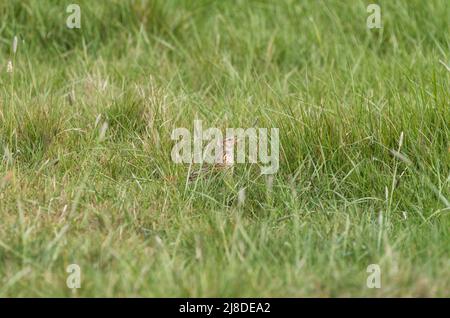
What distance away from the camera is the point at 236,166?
11.9 feet

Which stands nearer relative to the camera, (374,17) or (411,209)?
(411,209)

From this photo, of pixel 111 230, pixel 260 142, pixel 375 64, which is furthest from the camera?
pixel 375 64

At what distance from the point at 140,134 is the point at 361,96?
0.92 meters

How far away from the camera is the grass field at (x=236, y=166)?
2900mm

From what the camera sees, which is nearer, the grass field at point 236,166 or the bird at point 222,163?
the grass field at point 236,166

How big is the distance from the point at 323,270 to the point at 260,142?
897 millimetres

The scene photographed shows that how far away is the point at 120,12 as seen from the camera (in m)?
5.00

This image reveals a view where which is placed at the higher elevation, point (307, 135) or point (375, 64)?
point (375, 64)

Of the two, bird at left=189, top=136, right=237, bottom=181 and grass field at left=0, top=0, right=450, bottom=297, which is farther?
bird at left=189, top=136, right=237, bottom=181

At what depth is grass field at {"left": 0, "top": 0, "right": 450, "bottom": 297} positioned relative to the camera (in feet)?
9.52
